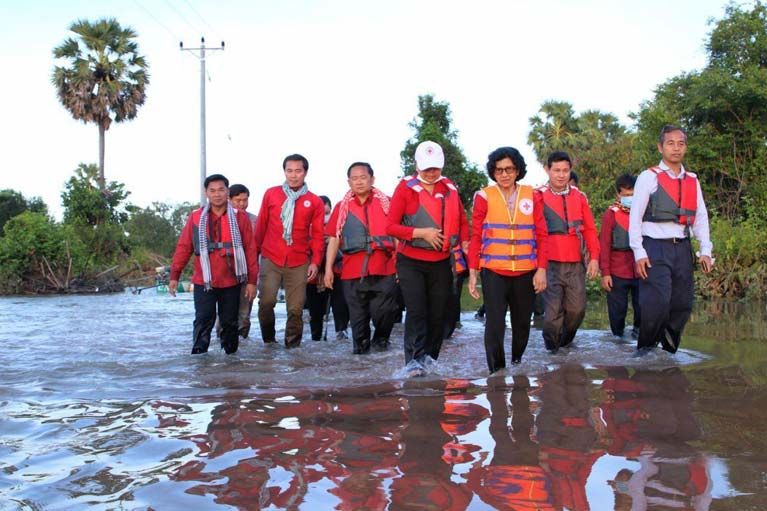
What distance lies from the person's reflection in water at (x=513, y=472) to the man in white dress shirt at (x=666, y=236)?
8.73ft

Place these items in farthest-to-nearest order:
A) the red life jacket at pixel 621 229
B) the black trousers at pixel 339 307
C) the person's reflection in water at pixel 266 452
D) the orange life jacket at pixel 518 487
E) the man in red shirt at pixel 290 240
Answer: the black trousers at pixel 339 307
the red life jacket at pixel 621 229
the man in red shirt at pixel 290 240
the person's reflection in water at pixel 266 452
the orange life jacket at pixel 518 487

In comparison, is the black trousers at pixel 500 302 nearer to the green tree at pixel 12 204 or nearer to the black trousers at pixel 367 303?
the black trousers at pixel 367 303

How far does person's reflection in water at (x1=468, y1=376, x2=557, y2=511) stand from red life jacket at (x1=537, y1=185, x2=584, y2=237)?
3440 mm

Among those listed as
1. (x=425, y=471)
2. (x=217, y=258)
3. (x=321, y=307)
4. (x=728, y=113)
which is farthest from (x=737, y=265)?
(x=425, y=471)

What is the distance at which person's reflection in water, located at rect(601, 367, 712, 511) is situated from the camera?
3.02m

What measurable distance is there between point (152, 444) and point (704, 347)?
18.9 ft

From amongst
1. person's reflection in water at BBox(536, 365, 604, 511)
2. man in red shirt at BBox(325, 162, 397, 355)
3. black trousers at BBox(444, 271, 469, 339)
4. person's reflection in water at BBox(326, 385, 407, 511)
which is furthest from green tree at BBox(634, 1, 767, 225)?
person's reflection in water at BBox(326, 385, 407, 511)

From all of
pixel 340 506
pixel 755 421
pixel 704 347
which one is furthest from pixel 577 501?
pixel 704 347

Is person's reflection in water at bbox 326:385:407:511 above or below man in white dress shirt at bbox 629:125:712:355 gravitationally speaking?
below

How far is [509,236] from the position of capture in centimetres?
616

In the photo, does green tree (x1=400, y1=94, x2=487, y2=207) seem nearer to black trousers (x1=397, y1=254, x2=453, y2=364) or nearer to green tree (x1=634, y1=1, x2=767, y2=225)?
green tree (x1=634, y1=1, x2=767, y2=225)

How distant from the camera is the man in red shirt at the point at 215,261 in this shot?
25.4 feet

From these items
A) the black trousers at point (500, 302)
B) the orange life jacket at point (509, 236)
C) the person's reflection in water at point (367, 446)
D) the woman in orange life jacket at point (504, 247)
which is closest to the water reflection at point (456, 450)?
the person's reflection in water at point (367, 446)

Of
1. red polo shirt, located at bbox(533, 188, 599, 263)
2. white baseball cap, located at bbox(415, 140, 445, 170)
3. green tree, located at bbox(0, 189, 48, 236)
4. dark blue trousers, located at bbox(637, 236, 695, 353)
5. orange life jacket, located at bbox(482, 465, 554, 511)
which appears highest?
green tree, located at bbox(0, 189, 48, 236)
